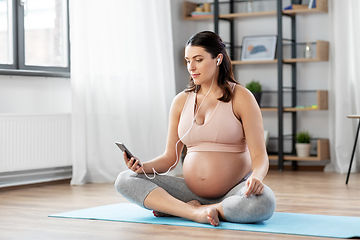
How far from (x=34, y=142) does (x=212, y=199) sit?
1.90 metres

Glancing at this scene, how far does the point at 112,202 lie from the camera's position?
9.96 ft

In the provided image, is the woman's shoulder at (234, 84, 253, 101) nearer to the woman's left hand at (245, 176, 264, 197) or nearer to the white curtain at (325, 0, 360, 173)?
the woman's left hand at (245, 176, 264, 197)

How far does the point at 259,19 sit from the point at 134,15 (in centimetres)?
136

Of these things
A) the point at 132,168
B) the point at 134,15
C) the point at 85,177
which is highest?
the point at 134,15

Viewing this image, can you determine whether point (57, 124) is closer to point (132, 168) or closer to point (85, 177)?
point (85, 177)

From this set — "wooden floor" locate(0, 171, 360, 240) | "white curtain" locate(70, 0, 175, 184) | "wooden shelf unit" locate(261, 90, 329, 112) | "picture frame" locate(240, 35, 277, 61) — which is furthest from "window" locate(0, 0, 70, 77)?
"wooden shelf unit" locate(261, 90, 329, 112)

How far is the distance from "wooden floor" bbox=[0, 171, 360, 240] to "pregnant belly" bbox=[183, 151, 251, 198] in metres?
0.26

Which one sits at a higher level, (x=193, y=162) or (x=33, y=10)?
(x=33, y=10)

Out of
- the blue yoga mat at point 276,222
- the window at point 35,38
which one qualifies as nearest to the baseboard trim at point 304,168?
the window at point 35,38

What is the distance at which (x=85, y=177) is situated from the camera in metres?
4.10

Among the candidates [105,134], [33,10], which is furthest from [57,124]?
[33,10]

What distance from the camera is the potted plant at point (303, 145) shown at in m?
4.71

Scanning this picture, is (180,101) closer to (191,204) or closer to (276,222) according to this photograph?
(191,204)

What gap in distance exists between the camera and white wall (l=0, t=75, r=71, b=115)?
383 centimetres
